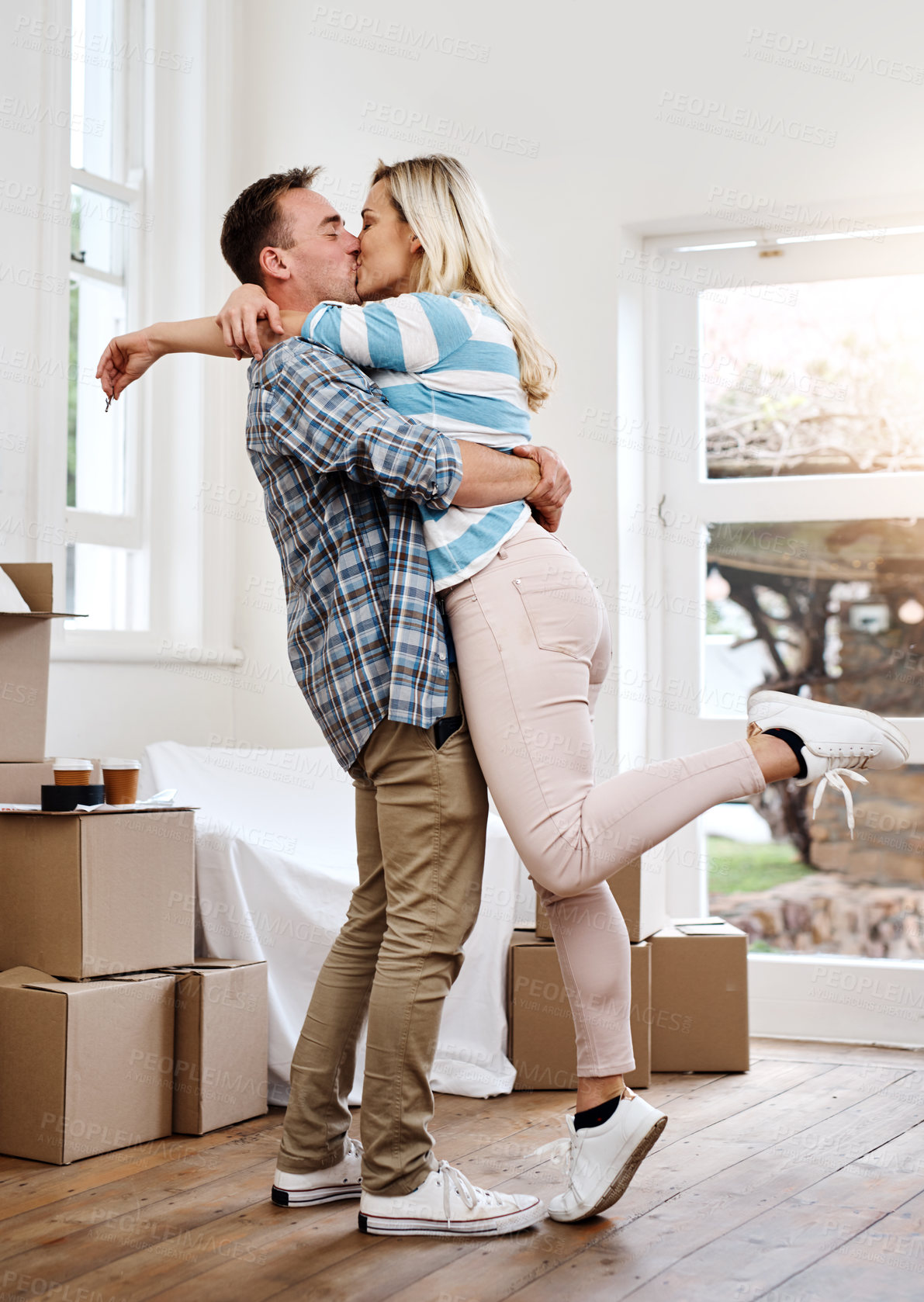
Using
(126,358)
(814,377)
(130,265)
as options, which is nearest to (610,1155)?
(126,358)

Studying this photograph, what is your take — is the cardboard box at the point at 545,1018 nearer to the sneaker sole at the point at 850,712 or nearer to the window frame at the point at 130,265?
the sneaker sole at the point at 850,712

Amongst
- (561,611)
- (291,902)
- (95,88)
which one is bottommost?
(291,902)

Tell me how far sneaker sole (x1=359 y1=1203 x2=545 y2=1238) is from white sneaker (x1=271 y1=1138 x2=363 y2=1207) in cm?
11

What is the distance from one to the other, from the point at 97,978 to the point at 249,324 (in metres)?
1.05

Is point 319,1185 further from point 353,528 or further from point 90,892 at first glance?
point 353,528

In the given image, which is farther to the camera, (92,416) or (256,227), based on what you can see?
(92,416)

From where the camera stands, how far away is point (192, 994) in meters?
2.12

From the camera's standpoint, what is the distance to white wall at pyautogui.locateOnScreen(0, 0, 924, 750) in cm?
295

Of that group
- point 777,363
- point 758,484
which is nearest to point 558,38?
point 777,363

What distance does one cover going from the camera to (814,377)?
3.18m

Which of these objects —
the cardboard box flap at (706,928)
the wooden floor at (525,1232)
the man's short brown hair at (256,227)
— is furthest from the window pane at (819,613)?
the man's short brown hair at (256,227)

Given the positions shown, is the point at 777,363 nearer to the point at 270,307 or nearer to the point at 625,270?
the point at 625,270

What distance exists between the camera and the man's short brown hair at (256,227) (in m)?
1.87

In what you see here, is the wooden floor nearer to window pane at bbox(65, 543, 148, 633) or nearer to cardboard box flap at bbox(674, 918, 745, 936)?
cardboard box flap at bbox(674, 918, 745, 936)
